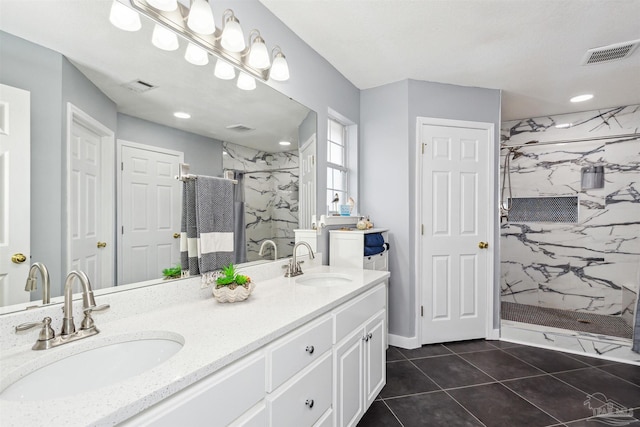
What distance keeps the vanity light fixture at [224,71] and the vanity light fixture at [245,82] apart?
0.16 ft

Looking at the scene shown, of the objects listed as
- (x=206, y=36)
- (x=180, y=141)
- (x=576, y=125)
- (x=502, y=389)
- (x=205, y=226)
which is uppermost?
(x=576, y=125)

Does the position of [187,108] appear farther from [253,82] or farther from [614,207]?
[614,207]

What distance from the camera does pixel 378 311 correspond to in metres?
1.92

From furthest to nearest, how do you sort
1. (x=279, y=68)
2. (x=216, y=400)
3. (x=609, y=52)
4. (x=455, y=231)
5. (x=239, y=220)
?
(x=455, y=231) < (x=609, y=52) < (x=279, y=68) < (x=239, y=220) < (x=216, y=400)

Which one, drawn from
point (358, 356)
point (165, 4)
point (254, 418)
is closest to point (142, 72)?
point (165, 4)

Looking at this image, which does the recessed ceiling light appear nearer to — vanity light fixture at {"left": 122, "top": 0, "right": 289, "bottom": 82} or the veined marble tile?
the veined marble tile

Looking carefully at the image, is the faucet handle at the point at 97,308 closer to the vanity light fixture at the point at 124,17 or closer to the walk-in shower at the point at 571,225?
the vanity light fixture at the point at 124,17

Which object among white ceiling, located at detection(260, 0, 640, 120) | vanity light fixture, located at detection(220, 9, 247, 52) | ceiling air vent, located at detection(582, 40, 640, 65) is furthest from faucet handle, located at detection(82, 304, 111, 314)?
ceiling air vent, located at detection(582, 40, 640, 65)

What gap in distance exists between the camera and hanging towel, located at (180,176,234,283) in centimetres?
139

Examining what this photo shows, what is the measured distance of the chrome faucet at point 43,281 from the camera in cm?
91

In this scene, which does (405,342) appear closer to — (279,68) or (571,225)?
(279,68)

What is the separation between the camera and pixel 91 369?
927 millimetres

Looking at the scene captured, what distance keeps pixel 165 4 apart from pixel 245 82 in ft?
1.73

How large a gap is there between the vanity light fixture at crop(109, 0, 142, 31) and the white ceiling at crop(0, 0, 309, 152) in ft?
0.06
